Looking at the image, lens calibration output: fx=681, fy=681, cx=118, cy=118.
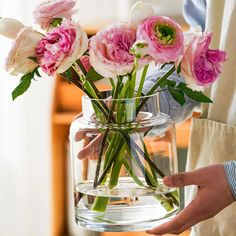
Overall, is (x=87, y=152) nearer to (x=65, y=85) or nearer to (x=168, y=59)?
(x=168, y=59)

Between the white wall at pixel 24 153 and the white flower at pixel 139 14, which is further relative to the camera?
the white wall at pixel 24 153

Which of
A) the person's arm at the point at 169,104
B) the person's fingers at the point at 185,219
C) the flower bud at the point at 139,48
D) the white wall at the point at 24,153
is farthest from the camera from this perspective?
the white wall at the point at 24,153

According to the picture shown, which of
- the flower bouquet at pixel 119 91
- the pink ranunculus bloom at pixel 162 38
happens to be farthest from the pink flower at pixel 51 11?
the pink ranunculus bloom at pixel 162 38

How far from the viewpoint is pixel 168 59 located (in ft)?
2.64

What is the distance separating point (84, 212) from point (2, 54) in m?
0.91

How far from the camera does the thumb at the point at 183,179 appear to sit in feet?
2.88

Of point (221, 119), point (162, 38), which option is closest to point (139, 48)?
point (162, 38)

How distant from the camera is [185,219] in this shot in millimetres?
901

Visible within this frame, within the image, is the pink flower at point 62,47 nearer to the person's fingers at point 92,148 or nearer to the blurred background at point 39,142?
the person's fingers at point 92,148

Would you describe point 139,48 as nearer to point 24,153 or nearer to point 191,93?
point 191,93

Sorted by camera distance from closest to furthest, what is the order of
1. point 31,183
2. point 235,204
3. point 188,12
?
point 235,204 < point 188,12 < point 31,183

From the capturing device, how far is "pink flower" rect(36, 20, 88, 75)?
2.62 ft

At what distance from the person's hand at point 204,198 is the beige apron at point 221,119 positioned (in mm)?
174

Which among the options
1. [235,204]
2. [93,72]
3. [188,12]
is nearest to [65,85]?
[188,12]
